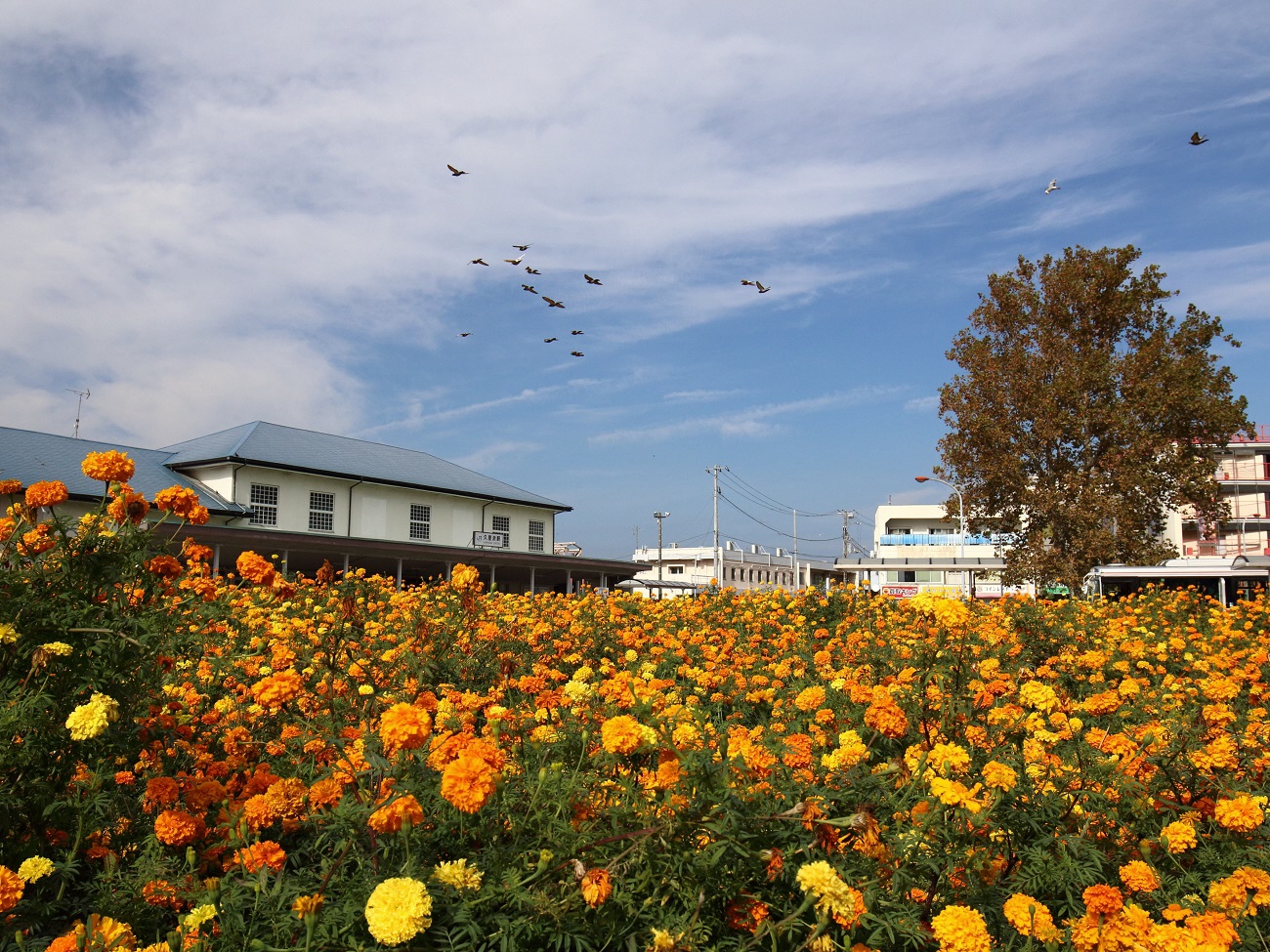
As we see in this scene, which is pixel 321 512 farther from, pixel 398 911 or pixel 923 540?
pixel 923 540

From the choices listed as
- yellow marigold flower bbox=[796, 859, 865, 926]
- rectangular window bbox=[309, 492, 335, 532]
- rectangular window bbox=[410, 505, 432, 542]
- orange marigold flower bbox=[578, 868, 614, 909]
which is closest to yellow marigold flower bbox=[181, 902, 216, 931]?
orange marigold flower bbox=[578, 868, 614, 909]

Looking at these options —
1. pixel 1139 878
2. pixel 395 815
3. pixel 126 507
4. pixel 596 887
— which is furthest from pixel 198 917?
pixel 1139 878

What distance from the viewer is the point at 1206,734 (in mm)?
3117

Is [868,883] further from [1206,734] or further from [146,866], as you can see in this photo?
[1206,734]

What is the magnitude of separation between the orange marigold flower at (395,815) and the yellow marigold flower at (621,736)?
434 mm

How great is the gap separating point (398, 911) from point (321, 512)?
3169 cm

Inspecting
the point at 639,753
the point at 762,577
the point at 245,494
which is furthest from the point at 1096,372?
the point at 762,577

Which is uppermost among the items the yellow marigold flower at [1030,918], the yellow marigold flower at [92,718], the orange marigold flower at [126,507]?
the orange marigold flower at [126,507]

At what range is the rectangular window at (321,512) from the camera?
31031 mm

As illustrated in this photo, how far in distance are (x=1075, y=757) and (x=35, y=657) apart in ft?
10.6

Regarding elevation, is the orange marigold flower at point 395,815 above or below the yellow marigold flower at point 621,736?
below

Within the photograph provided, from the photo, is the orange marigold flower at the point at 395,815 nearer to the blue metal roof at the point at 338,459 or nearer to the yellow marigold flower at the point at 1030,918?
the yellow marigold flower at the point at 1030,918

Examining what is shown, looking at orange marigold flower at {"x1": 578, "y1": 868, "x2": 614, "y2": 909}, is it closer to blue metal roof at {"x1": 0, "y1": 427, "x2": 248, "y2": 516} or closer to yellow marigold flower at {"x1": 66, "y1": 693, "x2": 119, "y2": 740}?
yellow marigold flower at {"x1": 66, "y1": 693, "x2": 119, "y2": 740}

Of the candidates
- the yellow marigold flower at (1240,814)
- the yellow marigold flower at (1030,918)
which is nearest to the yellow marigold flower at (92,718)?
the yellow marigold flower at (1030,918)
